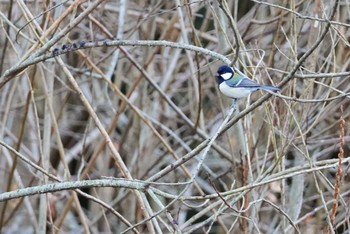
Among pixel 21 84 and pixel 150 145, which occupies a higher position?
pixel 21 84

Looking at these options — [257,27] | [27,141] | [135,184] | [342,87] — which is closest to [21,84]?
[27,141]

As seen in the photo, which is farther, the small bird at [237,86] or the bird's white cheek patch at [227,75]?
the bird's white cheek patch at [227,75]

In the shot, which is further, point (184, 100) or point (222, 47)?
point (184, 100)

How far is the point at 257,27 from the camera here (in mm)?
5191

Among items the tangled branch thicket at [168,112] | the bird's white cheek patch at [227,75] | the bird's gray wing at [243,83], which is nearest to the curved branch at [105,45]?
the tangled branch thicket at [168,112]

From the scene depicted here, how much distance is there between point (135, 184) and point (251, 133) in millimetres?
1617

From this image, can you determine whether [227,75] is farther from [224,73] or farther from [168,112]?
[168,112]

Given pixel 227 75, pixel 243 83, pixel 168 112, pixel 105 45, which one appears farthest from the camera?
pixel 168 112

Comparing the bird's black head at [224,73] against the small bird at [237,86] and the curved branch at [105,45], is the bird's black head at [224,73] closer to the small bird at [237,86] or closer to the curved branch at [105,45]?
the small bird at [237,86]

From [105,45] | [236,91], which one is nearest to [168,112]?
[236,91]

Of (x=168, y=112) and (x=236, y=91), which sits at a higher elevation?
(x=236, y=91)

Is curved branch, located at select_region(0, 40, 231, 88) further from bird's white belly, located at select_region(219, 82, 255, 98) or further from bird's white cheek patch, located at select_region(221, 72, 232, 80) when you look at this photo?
bird's white cheek patch, located at select_region(221, 72, 232, 80)

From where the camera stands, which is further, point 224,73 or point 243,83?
point 224,73

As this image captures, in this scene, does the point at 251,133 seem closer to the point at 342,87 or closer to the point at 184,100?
the point at 342,87
